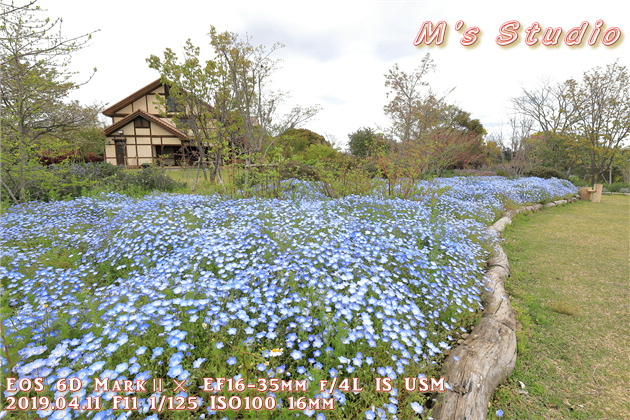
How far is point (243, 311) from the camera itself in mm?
2061

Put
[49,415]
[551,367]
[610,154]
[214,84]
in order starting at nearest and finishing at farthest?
[49,415] → [551,367] → [214,84] → [610,154]

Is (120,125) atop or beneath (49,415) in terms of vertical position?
atop

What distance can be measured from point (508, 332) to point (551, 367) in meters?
0.41

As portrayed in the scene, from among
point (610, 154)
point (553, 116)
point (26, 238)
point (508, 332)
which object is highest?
point (553, 116)

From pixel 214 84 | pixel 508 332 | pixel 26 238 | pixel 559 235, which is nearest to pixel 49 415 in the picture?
pixel 508 332

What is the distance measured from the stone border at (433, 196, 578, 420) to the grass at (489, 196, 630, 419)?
0.16m

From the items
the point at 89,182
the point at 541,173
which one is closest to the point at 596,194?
the point at 541,173

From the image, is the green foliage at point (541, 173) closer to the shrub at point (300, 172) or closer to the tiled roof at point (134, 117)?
the shrub at point (300, 172)

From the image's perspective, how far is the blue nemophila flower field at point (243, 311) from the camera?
5.71ft

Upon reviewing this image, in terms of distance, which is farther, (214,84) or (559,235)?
(214,84)

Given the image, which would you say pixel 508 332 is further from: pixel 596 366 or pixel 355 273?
pixel 355 273

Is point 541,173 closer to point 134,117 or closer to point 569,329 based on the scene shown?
point 569,329

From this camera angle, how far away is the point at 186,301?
2.09 m

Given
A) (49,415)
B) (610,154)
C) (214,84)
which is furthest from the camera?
(610,154)
